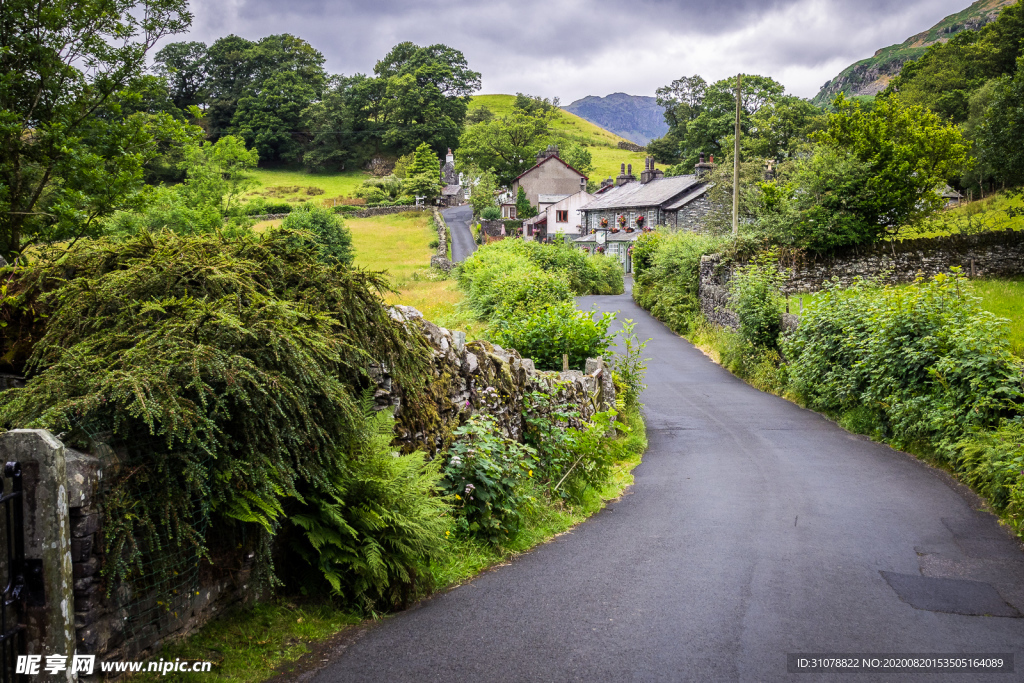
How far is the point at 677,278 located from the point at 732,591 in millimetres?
30002

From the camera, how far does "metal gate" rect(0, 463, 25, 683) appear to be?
11.4ft

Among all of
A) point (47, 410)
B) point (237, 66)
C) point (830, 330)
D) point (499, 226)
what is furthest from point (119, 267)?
point (237, 66)

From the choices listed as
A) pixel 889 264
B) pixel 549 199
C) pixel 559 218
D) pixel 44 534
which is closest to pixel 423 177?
pixel 549 199

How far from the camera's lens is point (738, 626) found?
589cm

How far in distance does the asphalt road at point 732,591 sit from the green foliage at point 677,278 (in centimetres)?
2197

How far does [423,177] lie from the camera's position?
85.1m

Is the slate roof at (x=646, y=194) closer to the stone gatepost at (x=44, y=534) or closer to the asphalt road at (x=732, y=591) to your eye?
the asphalt road at (x=732, y=591)

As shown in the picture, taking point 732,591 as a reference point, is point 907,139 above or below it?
above

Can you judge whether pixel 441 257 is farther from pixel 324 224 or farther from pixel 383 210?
pixel 383 210

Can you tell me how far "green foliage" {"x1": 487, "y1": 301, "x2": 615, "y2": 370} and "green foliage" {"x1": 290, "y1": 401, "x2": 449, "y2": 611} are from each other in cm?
1041

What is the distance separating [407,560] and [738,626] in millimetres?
2852

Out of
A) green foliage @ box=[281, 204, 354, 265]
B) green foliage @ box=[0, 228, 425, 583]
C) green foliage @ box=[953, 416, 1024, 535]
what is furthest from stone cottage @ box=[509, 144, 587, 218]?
green foliage @ box=[0, 228, 425, 583]

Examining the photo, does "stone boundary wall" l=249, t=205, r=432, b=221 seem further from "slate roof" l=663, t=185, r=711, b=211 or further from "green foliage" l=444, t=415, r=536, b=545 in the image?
"green foliage" l=444, t=415, r=536, b=545

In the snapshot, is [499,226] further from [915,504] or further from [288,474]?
[288,474]
